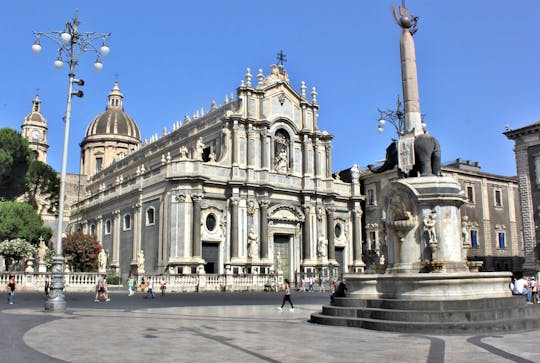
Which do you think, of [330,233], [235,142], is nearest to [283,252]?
[330,233]

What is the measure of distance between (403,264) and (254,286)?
26.6 m

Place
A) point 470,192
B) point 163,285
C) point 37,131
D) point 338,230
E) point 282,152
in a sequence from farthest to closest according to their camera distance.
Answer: point 37,131 → point 470,192 → point 338,230 → point 282,152 → point 163,285

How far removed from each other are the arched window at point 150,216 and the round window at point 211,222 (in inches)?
178

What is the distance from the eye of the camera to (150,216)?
44469mm

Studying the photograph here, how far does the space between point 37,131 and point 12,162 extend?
130ft

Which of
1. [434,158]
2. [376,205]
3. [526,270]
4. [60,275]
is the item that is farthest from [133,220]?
[434,158]

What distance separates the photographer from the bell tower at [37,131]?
83625 mm

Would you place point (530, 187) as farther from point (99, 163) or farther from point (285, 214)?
point (99, 163)

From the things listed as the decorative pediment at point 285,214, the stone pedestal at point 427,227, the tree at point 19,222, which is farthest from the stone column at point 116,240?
the stone pedestal at point 427,227

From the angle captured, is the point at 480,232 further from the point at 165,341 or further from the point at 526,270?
the point at 165,341

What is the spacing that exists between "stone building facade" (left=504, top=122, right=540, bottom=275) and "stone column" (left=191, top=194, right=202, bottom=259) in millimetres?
23829

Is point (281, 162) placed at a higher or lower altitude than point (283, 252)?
higher

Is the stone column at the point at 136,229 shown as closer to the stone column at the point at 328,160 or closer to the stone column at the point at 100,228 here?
Answer: the stone column at the point at 100,228

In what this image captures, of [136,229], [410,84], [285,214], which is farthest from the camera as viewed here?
[285,214]
